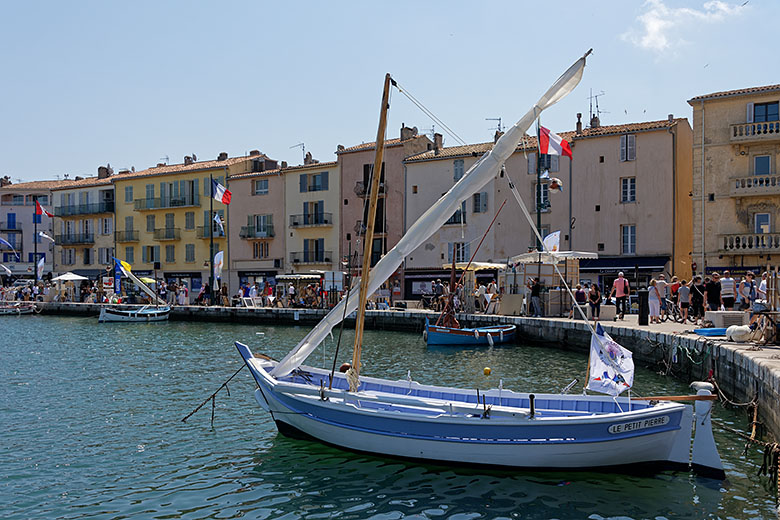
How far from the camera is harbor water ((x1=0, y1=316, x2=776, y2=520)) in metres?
10.6

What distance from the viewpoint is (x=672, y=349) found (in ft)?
69.5

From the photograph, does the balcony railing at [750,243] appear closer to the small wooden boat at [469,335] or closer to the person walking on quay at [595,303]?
the person walking on quay at [595,303]

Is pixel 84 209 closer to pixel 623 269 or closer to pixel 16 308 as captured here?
pixel 16 308

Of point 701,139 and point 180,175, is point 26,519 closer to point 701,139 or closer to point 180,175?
point 701,139

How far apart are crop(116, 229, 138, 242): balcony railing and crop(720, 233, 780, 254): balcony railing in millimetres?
52571

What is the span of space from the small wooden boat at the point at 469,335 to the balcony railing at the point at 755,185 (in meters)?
17.5

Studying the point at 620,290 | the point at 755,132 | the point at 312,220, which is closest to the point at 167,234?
the point at 312,220

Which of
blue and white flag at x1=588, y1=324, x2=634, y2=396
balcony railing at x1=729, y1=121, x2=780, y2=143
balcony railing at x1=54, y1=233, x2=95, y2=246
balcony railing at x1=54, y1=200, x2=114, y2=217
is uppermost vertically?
balcony railing at x1=729, y1=121, x2=780, y2=143

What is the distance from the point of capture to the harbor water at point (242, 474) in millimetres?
10602

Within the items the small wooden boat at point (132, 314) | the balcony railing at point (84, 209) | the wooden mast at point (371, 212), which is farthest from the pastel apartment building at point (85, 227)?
the wooden mast at point (371, 212)

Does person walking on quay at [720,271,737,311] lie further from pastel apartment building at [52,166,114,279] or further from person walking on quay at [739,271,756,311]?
pastel apartment building at [52,166,114,279]

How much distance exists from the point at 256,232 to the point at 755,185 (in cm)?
3931

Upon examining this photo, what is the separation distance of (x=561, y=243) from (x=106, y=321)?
2997cm

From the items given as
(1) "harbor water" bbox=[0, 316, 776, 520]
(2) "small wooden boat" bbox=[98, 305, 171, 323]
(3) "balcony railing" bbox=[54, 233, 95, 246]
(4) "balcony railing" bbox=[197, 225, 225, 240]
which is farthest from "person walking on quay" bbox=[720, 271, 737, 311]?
(3) "balcony railing" bbox=[54, 233, 95, 246]
